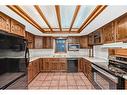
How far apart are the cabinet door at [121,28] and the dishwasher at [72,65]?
4.37 metres

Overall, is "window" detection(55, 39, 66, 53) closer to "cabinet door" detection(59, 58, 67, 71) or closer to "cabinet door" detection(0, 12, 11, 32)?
"cabinet door" detection(59, 58, 67, 71)

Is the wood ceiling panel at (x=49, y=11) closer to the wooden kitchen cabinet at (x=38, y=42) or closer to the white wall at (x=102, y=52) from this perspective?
the white wall at (x=102, y=52)

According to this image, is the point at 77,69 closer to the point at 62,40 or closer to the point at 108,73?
the point at 62,40

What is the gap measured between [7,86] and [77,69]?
547 cm

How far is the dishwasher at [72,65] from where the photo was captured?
304 inches

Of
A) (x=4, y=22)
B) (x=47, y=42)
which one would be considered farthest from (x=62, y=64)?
(x=4, y=22)

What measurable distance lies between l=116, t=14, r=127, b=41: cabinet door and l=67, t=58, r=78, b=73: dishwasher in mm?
4367

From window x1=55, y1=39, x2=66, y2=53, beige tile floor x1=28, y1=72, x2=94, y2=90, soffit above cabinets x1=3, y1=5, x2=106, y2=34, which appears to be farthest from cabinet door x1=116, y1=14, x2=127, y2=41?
window x1=55, y1=39, x2=66, y2=53

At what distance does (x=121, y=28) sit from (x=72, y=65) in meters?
4.71

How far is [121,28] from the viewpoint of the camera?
10.8 feet

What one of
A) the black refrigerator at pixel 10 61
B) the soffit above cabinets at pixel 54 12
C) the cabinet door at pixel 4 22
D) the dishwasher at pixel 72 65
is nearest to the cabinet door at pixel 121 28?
the soffit above cabinets at pixel 54 12

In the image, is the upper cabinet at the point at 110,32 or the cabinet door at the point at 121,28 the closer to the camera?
the cabinet door at the point at 121,28

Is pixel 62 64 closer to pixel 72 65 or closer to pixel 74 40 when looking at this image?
pixel 72 65
